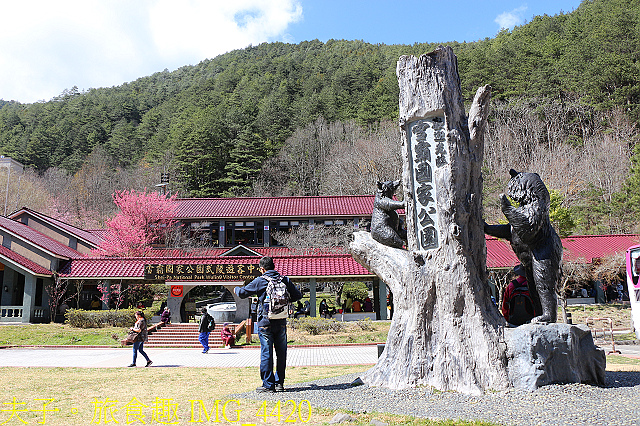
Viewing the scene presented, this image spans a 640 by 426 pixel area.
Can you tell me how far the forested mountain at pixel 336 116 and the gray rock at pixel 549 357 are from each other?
2149 centimetres

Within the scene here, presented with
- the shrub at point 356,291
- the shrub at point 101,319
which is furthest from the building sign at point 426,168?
the shrub at point 356,291

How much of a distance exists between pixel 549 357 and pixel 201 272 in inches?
577

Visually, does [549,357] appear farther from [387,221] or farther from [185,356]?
[185,356]

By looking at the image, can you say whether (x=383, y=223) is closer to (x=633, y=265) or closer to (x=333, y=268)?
(x=633, y=265)

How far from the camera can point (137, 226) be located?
86.4ft

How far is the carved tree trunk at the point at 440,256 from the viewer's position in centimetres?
555

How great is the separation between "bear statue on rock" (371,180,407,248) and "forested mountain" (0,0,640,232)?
70.3ft

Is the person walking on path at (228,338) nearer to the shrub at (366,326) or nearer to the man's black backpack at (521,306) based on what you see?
the shrub at (366,326)

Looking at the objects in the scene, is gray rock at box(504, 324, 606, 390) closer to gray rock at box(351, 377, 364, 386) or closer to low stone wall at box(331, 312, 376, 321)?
gray rock at box(351, 377, 364, 386)

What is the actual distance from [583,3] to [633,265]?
5060cm

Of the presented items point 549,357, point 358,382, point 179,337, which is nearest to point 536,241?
point 549,357

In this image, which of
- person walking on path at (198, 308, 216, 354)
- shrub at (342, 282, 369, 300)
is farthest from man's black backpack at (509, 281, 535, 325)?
shrub at (342, 282, 369, 300)

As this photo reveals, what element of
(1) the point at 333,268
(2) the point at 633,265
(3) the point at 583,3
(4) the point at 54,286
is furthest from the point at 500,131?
(4) the point at 54,286

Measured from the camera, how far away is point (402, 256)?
6.44 meters
